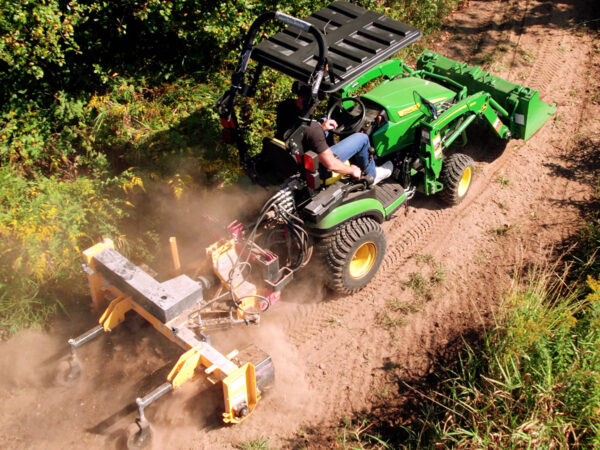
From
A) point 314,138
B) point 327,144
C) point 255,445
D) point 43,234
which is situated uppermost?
point 314,138

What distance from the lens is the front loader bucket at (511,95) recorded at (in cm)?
618

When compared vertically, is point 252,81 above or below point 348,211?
above

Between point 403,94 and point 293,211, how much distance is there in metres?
2.05

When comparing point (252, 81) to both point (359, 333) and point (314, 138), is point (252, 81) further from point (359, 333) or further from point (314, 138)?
point (359, 333)

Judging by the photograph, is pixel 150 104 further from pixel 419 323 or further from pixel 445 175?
pixel 419 323

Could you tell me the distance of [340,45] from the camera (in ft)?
15.4

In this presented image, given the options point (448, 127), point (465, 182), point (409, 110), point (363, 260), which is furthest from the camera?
point (465, 182)

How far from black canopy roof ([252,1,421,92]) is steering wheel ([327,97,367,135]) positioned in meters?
0.54

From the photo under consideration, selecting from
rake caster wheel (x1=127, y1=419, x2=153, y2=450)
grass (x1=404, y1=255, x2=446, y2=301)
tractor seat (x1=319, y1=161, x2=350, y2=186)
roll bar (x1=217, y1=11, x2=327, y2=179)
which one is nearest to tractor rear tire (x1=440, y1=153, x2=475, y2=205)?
grass (x1=404, y1=255, x2=446, y2=301)

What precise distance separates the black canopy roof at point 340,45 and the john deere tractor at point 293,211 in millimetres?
10

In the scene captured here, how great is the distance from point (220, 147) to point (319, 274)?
216cm

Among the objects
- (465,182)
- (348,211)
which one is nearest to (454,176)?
(465,182)

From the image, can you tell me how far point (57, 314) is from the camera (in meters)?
4.93

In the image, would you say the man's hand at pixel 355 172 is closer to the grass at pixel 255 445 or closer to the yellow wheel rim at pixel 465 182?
the yellow wheel rim at pixel 465 182
